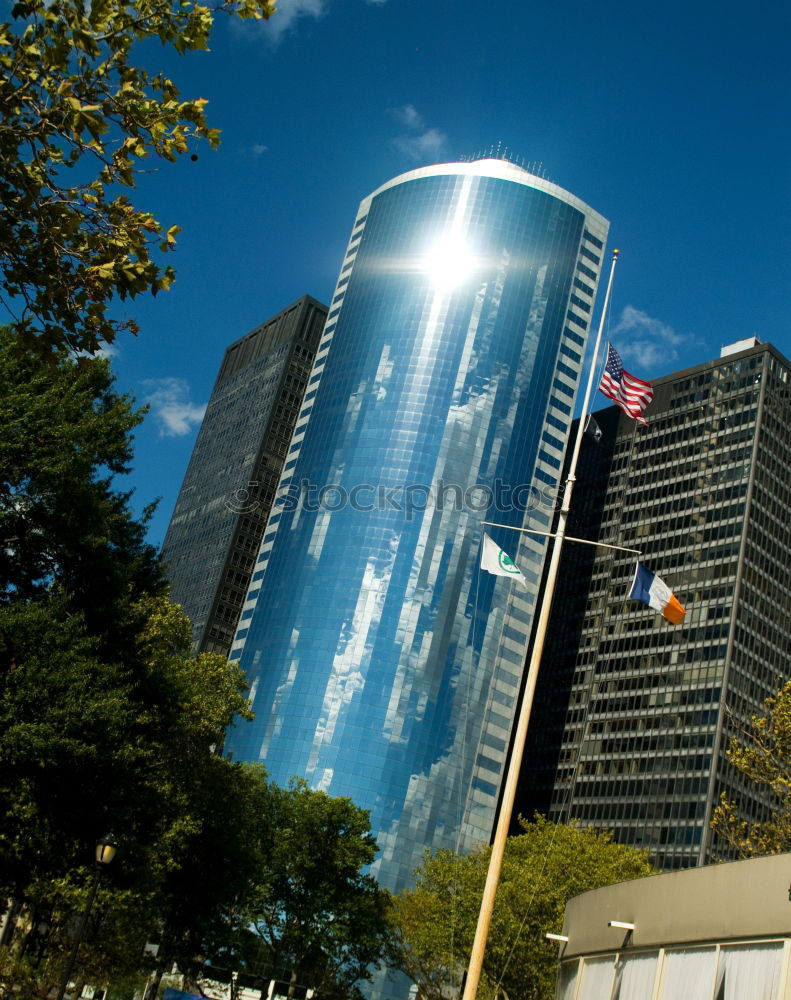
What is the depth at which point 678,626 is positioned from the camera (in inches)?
6353

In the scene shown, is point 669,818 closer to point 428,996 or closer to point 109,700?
point 428,996

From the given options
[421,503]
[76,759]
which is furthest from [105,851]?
[421,503]

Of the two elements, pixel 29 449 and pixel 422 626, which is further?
pixel 422 626

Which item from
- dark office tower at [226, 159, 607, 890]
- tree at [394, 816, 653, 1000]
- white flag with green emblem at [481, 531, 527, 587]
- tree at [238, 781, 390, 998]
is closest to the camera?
white flag with green emblem at [481, 531, 527, 587]

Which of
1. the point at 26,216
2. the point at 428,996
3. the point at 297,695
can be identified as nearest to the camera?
the point at 26,216

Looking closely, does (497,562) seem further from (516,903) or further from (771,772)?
(516,903)

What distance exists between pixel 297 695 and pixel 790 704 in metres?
111

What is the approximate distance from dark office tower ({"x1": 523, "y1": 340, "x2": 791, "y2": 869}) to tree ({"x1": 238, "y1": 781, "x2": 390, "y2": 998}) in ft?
254

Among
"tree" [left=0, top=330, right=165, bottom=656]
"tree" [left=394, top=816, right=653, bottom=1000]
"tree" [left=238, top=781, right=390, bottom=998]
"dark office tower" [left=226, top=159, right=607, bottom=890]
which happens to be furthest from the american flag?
"dark office tower" [left=226, top=159, right=607, bottom=890]

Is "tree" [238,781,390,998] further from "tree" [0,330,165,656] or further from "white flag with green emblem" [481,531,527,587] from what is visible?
"white flag with green emblem" [481,531,527,587]

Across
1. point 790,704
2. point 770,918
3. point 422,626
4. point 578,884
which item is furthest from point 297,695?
point 770,918

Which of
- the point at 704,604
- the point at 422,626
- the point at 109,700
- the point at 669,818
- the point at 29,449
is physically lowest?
the point at 109,700

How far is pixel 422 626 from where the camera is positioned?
5625 inches

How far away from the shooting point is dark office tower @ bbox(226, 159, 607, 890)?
452ft
